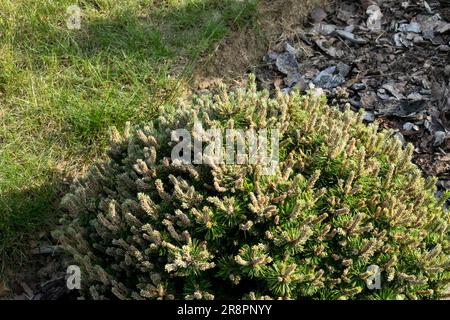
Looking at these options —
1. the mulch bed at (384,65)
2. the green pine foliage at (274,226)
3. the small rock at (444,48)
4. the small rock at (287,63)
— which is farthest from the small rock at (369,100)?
the green pine foliage at (274,226)

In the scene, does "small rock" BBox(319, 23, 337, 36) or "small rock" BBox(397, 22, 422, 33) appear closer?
"small rock" BBox(397, 22, 422, 33)

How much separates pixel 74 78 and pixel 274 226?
2.73 m

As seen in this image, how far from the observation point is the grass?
4.08m

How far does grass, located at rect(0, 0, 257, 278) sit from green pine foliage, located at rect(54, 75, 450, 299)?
130cm

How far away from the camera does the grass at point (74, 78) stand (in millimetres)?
4082

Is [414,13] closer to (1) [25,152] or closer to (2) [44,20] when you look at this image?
(2) [44,20]

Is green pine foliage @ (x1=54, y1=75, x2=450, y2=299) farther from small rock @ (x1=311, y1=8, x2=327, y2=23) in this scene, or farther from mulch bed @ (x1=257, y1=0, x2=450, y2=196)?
small rock @ (x1=311, y1=8, x2=327, y2=23)

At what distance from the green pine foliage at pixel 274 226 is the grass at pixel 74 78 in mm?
1299

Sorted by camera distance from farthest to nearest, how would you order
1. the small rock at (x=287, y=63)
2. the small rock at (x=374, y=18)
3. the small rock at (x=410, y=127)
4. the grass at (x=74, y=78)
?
the small rock at (x=374, y=18) → the small rock at (x=287, y=63) → the small rock at (x=410, y=127) → the grass at (x=74, y=78)

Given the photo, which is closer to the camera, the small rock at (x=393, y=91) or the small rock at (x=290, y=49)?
the small rock at (x=393, y=91)

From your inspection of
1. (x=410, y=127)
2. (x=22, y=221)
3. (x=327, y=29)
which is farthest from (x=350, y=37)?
(x=22, y=221)

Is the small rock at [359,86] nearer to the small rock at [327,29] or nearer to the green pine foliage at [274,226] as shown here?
the small rock at [327,29]

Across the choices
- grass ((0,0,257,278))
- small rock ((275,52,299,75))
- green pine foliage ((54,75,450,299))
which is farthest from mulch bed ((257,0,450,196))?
green pine foliage ((54,75,450,299))

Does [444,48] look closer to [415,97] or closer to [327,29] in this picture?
[415,97]
